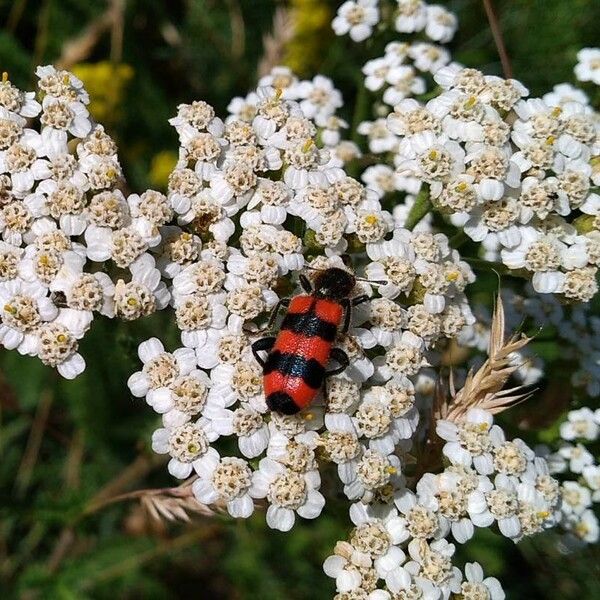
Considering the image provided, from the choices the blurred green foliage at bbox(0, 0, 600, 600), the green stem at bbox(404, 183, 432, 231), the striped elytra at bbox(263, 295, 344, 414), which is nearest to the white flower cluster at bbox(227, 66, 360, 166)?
the green stem at bbox(404, 183, 432, 231)

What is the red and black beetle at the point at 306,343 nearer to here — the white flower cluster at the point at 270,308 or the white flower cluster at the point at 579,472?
the white flower cluster at the point at 270,308

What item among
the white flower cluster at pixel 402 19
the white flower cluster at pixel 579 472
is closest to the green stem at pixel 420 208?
the white flower cluster at pixel 579 472

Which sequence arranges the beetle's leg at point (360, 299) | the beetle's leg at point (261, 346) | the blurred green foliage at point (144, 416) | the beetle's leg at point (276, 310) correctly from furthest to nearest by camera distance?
the blurred green foliage at point (144, 416)
the beetle's leg at point (360, 299)
the beetle's leg at point (276, 310)
the beetle's leg at point (261, 346)

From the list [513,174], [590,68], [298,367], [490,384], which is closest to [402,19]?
[590,68]

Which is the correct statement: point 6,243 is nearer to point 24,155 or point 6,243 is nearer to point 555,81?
point 24,155

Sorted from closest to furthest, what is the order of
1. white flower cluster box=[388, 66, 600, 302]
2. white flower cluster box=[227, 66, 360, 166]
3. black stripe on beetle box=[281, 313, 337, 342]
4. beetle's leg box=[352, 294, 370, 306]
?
black stripe on beetle box=[281, 313, 337, 342]
beetle's leg box=[352, 294, 370, 306]
white flower cluster box=[388, 66, 600, 302]
white flower cluster box=[227, 66, 360, 166]

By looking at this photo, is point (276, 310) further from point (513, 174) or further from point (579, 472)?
point (579, 472)

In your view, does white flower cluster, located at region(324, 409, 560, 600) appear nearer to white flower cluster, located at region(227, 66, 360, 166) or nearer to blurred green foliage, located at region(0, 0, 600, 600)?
blurred green foliage, located at region(0, 0, 600, 600)
